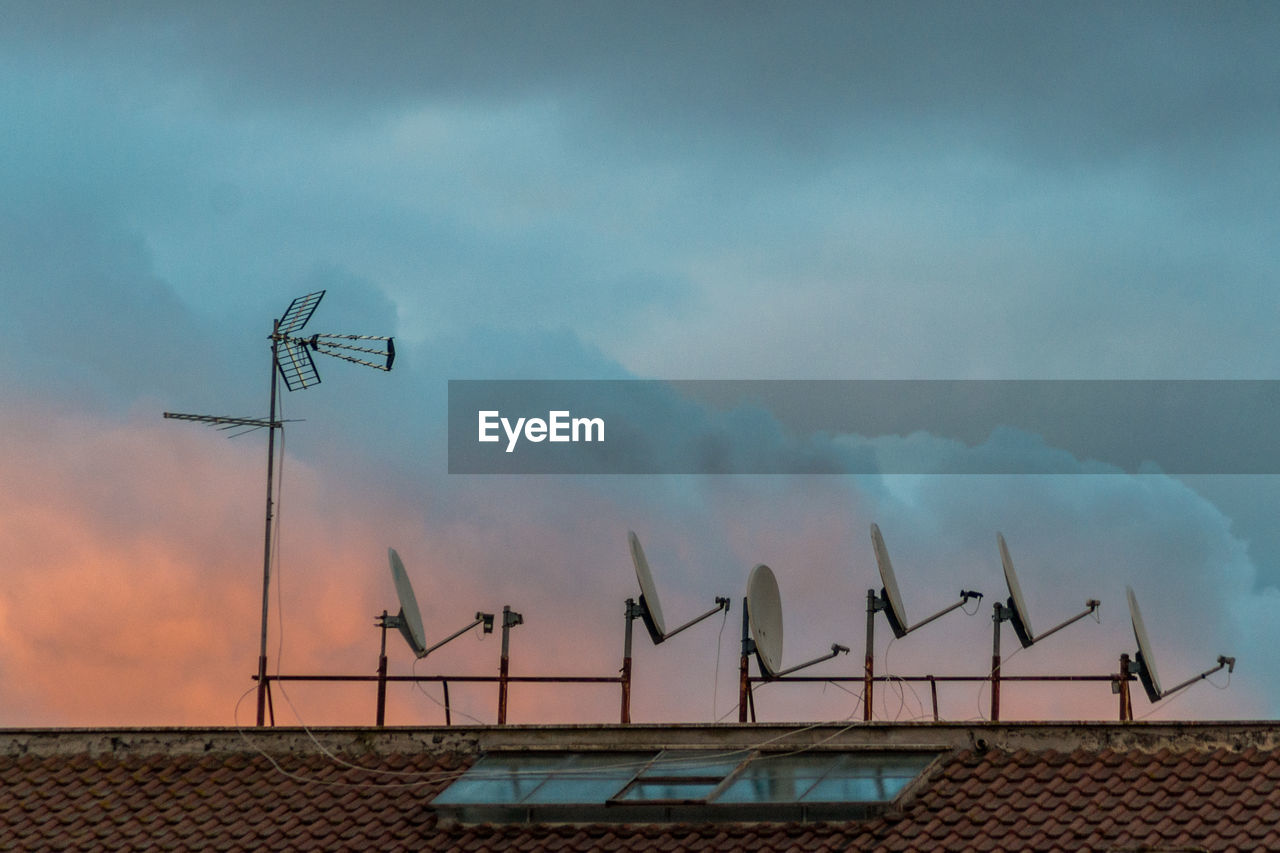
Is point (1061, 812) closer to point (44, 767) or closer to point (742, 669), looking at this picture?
point (742, 669)

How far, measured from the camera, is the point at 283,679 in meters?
33.4

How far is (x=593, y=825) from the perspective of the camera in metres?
29.6

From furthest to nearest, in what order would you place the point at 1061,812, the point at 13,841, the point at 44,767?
the point at 44,767
the point at 13,841
the point at 1061,812

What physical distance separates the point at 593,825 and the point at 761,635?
3.89 m

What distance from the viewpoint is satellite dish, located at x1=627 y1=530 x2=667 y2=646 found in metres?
31.6

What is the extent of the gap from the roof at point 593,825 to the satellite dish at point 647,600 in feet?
→ 5.00

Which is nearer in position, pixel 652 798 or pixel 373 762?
pixel 652 798

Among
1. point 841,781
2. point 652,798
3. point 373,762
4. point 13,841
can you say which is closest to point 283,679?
point 373,762

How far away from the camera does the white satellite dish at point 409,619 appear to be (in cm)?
3219

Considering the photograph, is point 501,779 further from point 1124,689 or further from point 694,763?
point 1124,689

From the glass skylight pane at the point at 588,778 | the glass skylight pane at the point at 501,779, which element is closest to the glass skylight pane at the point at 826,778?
the glass skylight pane at the point at 588,778

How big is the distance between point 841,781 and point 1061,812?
3125 mm

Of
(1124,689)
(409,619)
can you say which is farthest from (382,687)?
(1124,689)

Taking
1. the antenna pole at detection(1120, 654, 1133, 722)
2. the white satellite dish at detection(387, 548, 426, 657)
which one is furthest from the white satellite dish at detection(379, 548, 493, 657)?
the antenna pole at detection(1120, 654, 1133, 722)
